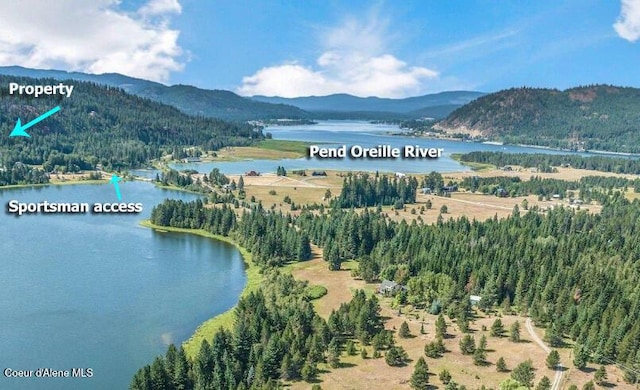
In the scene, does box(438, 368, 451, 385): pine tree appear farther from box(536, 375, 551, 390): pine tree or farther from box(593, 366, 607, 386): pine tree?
box(593, 366, 607, 386): pine tree

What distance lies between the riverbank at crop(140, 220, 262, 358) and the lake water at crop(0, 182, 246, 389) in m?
1.08

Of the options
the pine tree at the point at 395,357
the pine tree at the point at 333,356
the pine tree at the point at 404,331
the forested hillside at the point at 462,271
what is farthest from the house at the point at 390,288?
the pine tree at the point at 333,356

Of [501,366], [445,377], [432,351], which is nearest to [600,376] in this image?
[501,366]

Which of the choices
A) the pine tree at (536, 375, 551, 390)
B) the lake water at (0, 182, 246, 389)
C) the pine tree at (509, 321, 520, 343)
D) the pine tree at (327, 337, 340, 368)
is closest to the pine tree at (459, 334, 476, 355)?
the pine tree at (509, 321, 520, 343)

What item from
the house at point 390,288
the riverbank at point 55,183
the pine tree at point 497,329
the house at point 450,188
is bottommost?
the pine tree at point 497,329

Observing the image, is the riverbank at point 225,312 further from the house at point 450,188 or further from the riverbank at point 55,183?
the house at point 450,188

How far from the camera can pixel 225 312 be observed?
6019 centimetres

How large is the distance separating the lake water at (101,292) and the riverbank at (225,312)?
1.08 m

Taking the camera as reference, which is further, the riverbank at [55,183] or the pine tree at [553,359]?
the riverbank at [55,183]

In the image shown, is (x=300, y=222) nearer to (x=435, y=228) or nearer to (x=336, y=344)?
(x=435, y=228)

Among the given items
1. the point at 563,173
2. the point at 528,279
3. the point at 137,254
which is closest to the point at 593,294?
the point at 528,279

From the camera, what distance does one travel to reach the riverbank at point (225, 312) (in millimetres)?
51969

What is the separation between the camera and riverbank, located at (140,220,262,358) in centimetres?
5197

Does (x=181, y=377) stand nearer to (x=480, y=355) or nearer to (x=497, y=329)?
(x=480, y=355)
